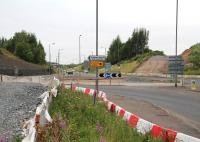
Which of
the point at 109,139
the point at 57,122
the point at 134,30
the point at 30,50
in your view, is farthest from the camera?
the point at 134,30

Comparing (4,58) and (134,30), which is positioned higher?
(134,30)

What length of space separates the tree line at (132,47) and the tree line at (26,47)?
38.9 meters

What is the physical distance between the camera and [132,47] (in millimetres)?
178875

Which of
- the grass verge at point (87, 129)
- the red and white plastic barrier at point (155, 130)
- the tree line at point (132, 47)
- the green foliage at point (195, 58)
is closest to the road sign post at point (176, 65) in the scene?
the grass verge at point (87, 129)

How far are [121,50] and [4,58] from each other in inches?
3105

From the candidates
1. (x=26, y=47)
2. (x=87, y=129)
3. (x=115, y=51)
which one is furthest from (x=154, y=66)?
(x=87, y=129)

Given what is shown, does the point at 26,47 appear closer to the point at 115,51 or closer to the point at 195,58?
the point at 195,58

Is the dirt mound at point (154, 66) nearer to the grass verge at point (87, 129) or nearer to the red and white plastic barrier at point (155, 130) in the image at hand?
the grass verge at point (87, 129)

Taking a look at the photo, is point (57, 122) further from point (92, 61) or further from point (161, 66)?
point (161, 66)

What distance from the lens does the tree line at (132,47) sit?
576 feet

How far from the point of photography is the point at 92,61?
919 inches

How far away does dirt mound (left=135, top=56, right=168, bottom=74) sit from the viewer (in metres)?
139

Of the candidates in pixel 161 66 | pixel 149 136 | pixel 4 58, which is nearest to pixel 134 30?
pixel 161 66

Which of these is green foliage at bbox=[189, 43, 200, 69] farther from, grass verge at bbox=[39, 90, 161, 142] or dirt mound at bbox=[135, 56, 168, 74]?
grass verge at bbox=[39, 90, 161, 142]
